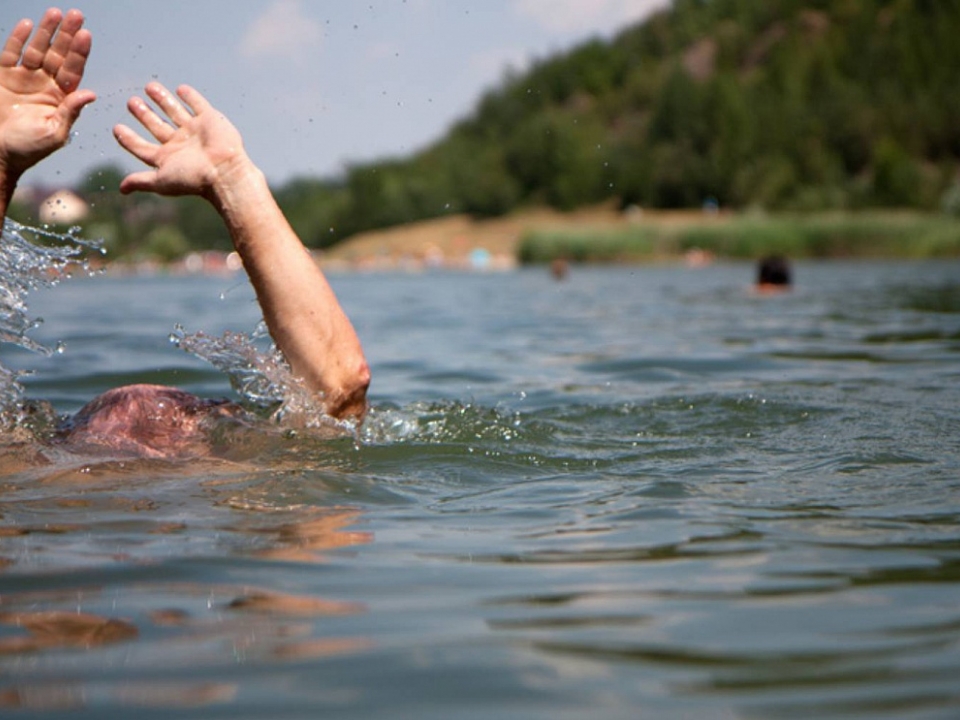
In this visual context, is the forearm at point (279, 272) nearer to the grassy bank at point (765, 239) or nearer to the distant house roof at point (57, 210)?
the distant house roof at point (57, 210)

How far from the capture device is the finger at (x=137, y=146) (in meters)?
3.65

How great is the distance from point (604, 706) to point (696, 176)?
217ft

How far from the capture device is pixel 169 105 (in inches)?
146

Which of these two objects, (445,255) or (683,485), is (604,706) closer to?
(683,485)

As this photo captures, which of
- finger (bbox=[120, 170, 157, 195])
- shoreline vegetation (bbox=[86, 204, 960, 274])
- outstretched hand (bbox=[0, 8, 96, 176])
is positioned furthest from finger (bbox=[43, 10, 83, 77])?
shoreline vegetation (bbox=[86, 204, 960, 274])

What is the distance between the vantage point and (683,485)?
3439 millimetres

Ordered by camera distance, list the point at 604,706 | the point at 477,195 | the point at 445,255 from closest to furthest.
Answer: the point at 604,706 → the point at 445,255 → the point at 477,195

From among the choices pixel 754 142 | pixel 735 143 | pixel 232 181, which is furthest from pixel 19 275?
pixel 754 142

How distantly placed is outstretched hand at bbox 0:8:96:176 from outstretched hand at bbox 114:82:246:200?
175mm

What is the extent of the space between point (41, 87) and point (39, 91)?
0.04 feet

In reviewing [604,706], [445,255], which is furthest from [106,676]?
[445,255]

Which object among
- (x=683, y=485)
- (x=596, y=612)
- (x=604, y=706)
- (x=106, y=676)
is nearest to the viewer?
(x=604, y=706)

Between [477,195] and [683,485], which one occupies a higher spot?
[477,195]

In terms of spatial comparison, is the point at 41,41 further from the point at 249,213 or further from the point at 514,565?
the point at 514,565
